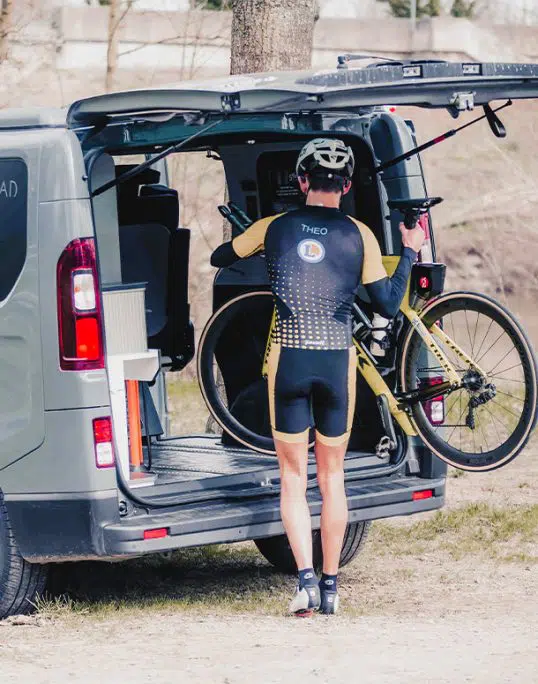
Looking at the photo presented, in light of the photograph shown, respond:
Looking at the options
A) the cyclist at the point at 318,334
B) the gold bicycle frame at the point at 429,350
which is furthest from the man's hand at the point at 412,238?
the gold bicycle frame at the point at 429,350

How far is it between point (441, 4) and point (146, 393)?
1553 inches

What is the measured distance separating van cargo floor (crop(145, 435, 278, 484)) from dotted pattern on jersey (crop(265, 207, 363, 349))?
891 mm

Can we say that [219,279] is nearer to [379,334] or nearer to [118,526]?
[379,334]

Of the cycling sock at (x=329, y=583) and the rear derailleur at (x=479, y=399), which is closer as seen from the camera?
the cycling sock at (x=329, y=583)

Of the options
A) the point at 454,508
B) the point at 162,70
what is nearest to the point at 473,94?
the point at 454,508

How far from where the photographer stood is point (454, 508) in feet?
31.9

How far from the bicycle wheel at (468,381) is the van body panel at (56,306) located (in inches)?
61.9

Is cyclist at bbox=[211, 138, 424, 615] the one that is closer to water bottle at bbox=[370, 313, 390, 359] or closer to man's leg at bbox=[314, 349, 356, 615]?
man's leg at bbox=[314, 349, 356, 615]

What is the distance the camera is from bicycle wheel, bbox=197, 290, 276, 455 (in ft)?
25.6

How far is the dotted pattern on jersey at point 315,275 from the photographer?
21.5 feet

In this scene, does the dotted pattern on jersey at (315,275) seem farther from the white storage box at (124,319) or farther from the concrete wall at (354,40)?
the concrete wall at (354,40)

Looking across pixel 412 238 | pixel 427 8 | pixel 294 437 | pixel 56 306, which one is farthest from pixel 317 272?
pixel 427 8

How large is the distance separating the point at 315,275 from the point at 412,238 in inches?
22.0

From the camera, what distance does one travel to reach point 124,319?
278 inches
